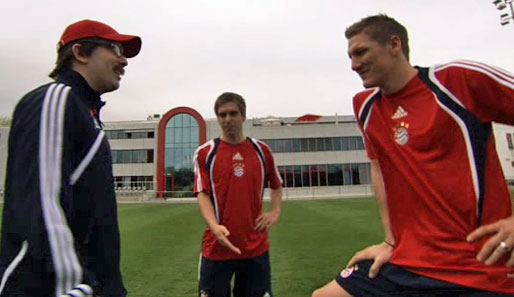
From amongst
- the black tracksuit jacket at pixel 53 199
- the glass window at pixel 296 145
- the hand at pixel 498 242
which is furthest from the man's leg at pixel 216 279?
the glass window at pixel 296 145

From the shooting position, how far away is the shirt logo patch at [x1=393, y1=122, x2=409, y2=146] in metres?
2.14

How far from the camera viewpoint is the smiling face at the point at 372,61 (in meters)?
2.24

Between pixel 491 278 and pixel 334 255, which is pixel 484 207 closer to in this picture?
pixel 491 278

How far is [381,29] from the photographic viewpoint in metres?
2.30

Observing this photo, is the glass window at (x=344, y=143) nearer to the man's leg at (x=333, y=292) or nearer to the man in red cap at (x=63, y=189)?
the man's leg at (x=333, y=292)

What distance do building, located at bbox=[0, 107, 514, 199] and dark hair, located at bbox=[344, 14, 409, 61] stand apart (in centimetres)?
4520

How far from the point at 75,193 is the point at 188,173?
4819 centimetres

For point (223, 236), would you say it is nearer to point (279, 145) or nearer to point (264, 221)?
point (264, 221)

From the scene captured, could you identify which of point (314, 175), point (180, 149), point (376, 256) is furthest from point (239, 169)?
point (180, 149)

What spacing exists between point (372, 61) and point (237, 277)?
2555 mm

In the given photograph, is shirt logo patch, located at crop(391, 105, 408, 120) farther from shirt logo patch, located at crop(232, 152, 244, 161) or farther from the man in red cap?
shirt logo patch, located at crop(232, 152, 244, 161)

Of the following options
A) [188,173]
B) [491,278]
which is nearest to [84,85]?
[491,278]

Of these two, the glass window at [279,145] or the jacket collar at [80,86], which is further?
the glass window at [279,145]

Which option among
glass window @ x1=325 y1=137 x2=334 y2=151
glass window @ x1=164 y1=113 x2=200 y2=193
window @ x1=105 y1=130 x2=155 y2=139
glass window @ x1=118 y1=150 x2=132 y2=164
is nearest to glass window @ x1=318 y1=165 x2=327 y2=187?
glass window @ x1=325 y1=137 x2=334 y2=151
